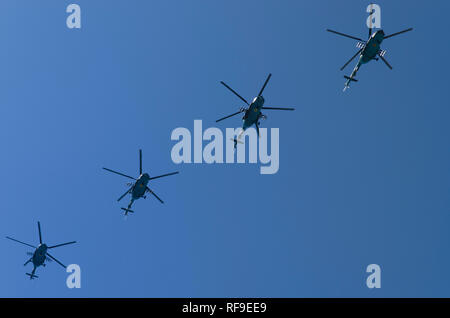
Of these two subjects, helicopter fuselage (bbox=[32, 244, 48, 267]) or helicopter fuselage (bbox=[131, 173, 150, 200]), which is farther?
helicopter fuselage (bbox=[32, 244, 48, 267])

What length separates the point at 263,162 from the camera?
259 ft

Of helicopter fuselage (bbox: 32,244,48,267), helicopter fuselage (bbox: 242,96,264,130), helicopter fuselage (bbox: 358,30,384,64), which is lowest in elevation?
helicopter fuselage (bbox: 32,244,48,267)

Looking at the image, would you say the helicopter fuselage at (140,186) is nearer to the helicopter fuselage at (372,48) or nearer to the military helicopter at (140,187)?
the military helicopter at (140,187)

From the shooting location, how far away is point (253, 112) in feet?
195

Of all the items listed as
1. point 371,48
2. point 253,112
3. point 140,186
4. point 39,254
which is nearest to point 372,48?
point 371,48

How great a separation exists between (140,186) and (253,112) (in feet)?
61.6

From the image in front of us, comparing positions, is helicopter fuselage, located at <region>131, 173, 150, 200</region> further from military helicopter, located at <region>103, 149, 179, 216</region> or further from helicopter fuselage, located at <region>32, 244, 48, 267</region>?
helicopter fuselage, located at <region>32, 244, 48, 267</region>

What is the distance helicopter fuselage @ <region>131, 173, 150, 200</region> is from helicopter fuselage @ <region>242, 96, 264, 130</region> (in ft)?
51.3

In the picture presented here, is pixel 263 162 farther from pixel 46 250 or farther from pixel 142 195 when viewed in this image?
pixel 46 250

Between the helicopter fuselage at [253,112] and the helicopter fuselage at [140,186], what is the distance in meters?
15.6

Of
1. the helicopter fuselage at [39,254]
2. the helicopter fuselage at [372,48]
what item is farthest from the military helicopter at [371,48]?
the helicopter fuselage at [39,254]

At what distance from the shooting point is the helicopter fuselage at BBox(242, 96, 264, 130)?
59031 mm

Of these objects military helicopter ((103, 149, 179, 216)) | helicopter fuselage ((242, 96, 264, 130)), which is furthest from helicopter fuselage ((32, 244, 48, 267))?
helicopter fuselage ((242, 96, 264, 130))
